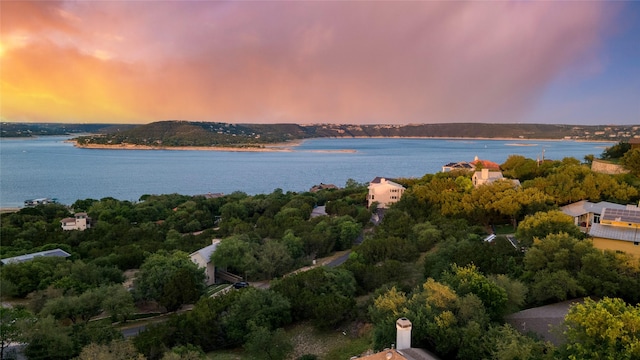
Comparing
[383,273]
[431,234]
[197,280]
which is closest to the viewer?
[383,273]

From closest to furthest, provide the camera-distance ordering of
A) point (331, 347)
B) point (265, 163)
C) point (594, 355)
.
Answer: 1. point (594, 355)
2. point (331, 347)
3. point (265, 163)

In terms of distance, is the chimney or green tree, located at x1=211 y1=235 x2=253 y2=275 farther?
green tree, located at x1=211 y1=235 x2=253 y2=275

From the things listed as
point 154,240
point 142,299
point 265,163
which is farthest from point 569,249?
point 265,163

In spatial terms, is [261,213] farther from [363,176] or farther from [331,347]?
[363,176]

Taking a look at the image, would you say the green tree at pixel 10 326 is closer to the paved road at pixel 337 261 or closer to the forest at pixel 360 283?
the forest at pixel 360 283

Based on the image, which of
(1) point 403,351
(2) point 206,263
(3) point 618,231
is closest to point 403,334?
(1) point 403,351

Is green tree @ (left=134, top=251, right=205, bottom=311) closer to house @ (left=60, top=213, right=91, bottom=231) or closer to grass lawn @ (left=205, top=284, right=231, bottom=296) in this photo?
grass lawn @ (left=205, top=284, right=231, bottom=296)

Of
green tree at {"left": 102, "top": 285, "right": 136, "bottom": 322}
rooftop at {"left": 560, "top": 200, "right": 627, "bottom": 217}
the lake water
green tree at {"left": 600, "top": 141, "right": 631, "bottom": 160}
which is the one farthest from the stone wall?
the lake water
